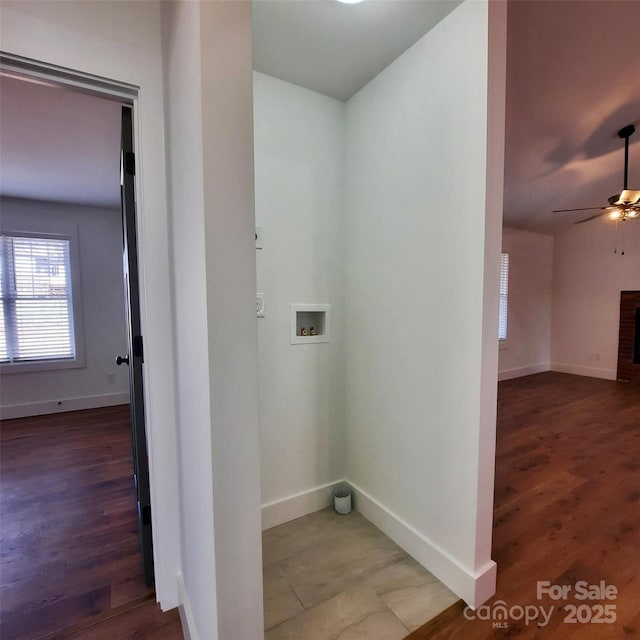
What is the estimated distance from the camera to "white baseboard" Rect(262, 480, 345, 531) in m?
1.99

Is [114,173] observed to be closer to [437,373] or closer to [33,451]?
[33,451]

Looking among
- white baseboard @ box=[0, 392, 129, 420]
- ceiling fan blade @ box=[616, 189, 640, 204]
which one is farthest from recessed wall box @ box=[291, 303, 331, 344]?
white baseboard @ box=[0, 392, 129, 420]

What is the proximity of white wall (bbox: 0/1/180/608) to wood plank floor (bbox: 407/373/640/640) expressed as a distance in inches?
46.0

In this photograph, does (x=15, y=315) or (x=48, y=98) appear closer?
(x=48, y=98)

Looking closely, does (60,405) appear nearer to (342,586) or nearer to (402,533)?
(342,586)

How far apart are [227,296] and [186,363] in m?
0.42

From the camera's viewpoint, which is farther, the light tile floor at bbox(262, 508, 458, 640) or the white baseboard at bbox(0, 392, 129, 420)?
the white baseboard at bbox(0, 392, 129, 420)

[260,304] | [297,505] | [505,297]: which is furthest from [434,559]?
[505,297]

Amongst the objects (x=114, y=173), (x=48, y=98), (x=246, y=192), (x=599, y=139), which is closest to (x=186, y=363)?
(x=246, y=192)

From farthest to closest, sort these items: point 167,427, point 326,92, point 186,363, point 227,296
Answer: point 326,92, point 167,427, point 186,363, point 227,296

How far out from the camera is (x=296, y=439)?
6.79ft

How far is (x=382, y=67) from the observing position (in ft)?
5.97

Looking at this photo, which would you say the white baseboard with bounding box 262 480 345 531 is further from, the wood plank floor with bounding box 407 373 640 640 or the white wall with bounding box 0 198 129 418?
the white wall with bounding box 0 198 129 418

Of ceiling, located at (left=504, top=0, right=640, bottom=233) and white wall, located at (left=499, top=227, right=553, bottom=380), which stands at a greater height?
ceiling, located at (left=504, top=0, right=640, bottom=233)
